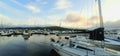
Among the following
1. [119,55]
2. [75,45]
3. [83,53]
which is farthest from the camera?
[75,45]

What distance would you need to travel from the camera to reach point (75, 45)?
2839cm

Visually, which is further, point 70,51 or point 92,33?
point 92,33

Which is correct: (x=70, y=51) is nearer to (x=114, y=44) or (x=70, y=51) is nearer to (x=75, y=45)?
(x=75, y=45)

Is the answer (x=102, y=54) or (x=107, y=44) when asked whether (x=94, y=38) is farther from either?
(x=102, y=54)

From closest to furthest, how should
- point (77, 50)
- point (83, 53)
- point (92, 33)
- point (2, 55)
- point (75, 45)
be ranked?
point (83, 53), point (77, 50), point (75, 45), point (92, 33), point (2, 55)

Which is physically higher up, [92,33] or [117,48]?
[92,33]

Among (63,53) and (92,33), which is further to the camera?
(92,33)

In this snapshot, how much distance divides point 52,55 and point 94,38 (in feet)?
26.2

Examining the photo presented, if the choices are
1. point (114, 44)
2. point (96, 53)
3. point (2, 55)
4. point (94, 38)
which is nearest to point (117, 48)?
point (114, 44)

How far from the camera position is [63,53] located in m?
29.0

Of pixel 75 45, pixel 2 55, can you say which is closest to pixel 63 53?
pixel 75 45

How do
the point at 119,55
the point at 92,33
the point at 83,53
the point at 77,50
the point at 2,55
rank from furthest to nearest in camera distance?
the point at 2,55, the point at 92,33, the point at 77,50, the point at 83,53, the point at 119,55

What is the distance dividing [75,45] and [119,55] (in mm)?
7652

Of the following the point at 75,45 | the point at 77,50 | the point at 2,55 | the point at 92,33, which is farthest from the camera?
the point at 2,55
